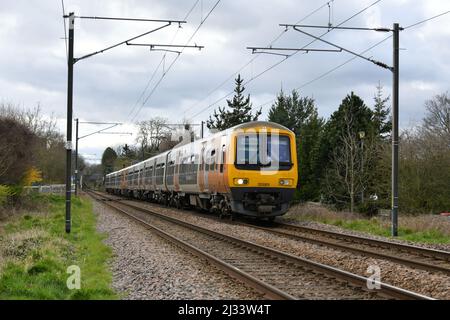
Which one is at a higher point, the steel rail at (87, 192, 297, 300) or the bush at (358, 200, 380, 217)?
the steel rail at (87, 192, 297, 300)

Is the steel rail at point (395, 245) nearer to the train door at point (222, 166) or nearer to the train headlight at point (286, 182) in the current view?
the train headlight at point (286, 182)

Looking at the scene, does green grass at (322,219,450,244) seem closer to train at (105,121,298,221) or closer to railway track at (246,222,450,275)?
railway track at (246,222,450,275)

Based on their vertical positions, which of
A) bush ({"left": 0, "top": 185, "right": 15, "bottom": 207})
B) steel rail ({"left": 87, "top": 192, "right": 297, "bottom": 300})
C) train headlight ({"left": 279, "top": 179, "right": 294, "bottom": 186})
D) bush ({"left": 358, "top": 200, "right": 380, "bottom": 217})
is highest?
train headlight ({"left": 279, "top": 179, "right": 294, "bottom": 186})

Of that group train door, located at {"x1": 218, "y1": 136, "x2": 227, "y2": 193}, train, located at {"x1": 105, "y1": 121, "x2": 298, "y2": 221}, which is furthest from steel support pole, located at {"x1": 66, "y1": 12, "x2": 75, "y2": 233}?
train door, located at {"x1": 218, "y1": 136, "x2": 227, "y2": 193}

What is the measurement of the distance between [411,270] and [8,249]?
8.37 meters

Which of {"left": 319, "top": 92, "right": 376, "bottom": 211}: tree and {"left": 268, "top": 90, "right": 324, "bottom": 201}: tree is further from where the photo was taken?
{"left": 268, "top": 90, "right": 324, "bottom": 201}: tree

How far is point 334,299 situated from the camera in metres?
7.87

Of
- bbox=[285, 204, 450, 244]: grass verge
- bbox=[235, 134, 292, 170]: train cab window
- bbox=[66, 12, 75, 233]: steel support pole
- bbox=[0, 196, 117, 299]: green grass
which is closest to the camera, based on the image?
bbox=[0, 196, 117, 299]: green grass

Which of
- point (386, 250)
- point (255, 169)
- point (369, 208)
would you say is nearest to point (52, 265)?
point (386, 250)

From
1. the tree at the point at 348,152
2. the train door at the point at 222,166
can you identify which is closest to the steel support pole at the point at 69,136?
the train door at the point at 222,166

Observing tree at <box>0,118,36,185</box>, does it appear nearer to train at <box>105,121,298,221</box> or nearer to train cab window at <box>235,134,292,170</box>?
train at <box>105,121,298,221</box>

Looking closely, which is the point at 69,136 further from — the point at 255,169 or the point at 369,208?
the point at 369,208

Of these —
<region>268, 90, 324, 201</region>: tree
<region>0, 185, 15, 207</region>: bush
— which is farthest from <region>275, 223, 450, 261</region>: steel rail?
<region>268, 90, 324, 201</region>: tree

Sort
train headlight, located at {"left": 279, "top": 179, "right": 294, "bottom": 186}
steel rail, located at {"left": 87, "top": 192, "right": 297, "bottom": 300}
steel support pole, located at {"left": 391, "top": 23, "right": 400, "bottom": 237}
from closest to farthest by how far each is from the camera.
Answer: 1. steel rail, located at {"left": 87, "top": 192, "right": 297, "bottom": 300}
2. steel support pole, located at {"left": 391, "top": 23, "right": 400, "bottom": 237}
3. train headlight, located at {"left": 279, "top": 179, "right": 294, "bottom": 186}
